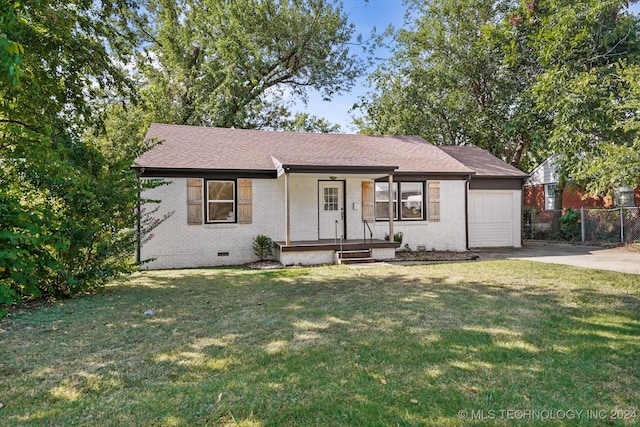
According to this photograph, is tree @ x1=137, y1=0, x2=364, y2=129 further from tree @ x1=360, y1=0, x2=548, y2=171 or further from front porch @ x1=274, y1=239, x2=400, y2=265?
front porch @ x1=274, y1=239, x2=400, y2=265

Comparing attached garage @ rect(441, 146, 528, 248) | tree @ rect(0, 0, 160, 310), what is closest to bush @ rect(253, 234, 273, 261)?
tree @ rect(0, 0, 160, 310)

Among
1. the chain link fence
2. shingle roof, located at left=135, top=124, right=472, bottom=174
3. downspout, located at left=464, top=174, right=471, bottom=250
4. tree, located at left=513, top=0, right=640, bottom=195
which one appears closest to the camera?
tree, located at left=513, top=0, right=640, bottom=195

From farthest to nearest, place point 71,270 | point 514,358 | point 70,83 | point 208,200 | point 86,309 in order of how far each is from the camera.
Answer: point 208,200 → point 70,83 → point 71,270 → point 86,309 → point 514,358

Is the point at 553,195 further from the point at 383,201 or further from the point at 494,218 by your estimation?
the point at 383,201

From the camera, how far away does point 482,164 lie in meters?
16.3

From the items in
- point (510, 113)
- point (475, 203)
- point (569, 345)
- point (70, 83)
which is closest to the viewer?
point (569, 345)

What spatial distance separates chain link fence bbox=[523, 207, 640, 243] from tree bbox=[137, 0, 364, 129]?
13.6 metres

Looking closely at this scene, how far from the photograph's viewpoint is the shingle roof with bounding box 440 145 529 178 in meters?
15.3

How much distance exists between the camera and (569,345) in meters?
4.22

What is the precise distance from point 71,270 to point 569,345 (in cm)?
813

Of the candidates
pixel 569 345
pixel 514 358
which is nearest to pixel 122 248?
pixel 514 358

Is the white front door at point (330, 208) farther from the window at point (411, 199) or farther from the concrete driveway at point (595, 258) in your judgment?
the concrete driveway at point (595, 258)

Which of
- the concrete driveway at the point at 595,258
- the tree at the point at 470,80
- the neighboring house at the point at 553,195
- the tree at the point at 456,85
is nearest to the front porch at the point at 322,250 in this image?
the concrete driveway at the point at 595,258

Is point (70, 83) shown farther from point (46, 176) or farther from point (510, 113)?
point (510, 113)
